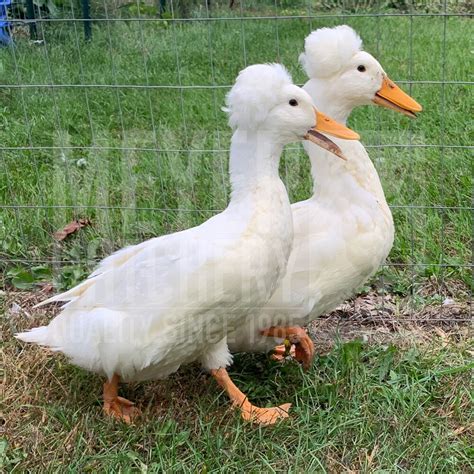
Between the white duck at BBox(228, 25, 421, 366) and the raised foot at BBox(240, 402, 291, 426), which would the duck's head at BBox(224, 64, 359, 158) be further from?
the raised foot at BBox(240, 402, 291, 426)

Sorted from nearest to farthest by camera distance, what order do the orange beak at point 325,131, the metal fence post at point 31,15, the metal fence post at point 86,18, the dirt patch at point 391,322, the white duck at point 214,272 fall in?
the white duck at point 214,272, the orange beak at point 325,131, the dirt patch at point 391,322, the metal fence post at point 31,15, the metal fence post at point 86,18

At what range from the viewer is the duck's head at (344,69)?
2.79 metres

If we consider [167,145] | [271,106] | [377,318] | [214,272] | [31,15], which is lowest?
[377,318]

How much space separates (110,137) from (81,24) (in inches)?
87.1

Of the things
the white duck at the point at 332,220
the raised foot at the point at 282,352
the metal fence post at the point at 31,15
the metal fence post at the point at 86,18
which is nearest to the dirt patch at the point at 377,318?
the raised foot at the point at 282,352

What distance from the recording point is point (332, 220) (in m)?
2.76

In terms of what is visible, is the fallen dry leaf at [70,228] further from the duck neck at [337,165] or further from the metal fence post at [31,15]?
the metal fence post at [31,15]

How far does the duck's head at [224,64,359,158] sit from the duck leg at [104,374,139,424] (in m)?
0.96

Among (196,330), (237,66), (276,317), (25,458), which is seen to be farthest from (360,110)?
(25,458)

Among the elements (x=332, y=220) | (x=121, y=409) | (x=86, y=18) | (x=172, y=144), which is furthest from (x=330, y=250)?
(x=86, y=18)

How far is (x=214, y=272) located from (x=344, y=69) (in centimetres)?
105

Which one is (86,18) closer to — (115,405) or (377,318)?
(377,318)

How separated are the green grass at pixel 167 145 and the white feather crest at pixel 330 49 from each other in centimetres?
55

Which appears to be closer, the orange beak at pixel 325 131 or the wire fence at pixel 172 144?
the orange beak at pixel 325 131
